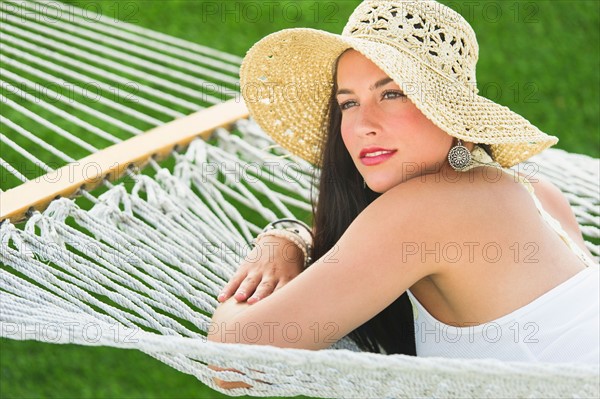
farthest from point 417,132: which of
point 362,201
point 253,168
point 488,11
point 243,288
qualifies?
point 488,11

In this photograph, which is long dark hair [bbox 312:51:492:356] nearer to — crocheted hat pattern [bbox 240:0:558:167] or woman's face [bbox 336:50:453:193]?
crocheted hat pattern [bbox 240:0:558:167]

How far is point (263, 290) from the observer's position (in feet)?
5.10

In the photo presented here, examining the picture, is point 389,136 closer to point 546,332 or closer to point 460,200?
point 460,200

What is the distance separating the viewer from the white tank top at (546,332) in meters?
1.40

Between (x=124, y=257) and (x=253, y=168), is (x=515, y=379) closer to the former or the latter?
(x=124, y=257)

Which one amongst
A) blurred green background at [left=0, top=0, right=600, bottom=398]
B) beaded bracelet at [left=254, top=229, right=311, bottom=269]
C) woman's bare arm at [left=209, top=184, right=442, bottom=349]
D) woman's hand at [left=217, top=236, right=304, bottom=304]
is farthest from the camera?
blurred green background at [left=0, top=0, right=600, bottom=398]

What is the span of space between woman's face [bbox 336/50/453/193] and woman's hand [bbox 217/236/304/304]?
0.26 metres

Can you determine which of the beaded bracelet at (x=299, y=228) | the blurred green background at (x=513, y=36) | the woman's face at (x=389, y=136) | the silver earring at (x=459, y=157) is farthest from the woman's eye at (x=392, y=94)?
the blurred green background at (x=513, y=36)

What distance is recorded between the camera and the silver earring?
1.49m

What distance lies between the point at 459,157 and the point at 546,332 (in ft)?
1.04

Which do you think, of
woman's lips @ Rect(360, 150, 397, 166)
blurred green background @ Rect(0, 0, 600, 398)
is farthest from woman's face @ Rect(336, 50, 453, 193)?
blurred green background @ Rect(0, 0, 600, 398)

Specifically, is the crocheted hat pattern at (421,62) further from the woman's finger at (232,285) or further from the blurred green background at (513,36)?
the blurred green background at (513,36)

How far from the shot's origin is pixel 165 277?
1.70m

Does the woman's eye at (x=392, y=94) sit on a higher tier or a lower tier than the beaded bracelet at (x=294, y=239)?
higher
